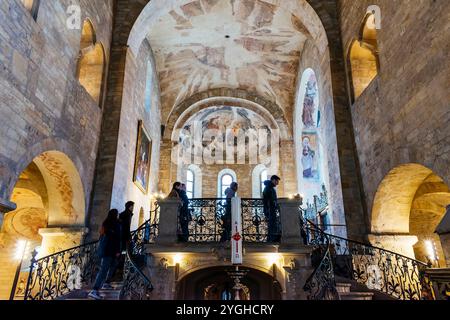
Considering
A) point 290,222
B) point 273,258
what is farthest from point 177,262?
point 290,222

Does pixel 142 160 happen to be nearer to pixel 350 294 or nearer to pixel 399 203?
pixel 399 203

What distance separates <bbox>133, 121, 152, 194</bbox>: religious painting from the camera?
12.4 metres

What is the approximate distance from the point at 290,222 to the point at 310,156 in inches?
386

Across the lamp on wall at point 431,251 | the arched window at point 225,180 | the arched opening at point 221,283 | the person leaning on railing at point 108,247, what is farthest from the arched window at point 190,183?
the person leaning on railing at point 108,247

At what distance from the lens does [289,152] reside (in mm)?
18688

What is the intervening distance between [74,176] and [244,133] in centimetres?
1550

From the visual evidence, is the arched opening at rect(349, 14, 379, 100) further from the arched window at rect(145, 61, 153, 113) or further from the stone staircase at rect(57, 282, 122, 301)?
the arched window at rect(145, 61, 153, 113)

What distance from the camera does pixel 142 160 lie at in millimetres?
13398

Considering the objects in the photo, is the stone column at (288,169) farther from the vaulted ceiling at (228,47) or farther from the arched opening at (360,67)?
the arched opening at (360,67)

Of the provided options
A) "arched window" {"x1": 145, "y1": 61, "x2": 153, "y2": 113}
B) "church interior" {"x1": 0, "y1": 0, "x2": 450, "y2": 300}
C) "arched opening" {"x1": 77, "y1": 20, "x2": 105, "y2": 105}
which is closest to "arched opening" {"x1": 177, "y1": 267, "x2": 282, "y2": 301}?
"church interior" {"x1": 0, "y1": 0, "x2": 450, "y2": 300}

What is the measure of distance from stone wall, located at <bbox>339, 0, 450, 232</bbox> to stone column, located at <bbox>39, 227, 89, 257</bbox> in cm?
728

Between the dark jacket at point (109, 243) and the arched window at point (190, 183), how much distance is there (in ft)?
56.0
